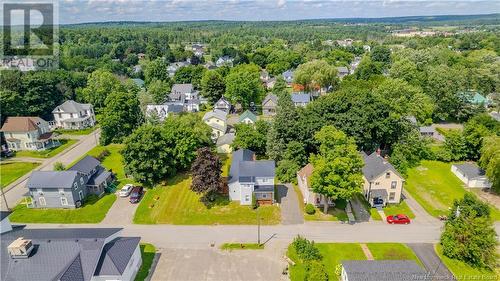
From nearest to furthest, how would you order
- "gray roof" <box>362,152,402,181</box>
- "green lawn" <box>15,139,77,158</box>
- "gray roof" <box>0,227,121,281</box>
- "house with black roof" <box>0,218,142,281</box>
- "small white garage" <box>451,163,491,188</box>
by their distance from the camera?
1. "gray roof" <box>0,227,121,281</box>
2. "house with black roof" <box>0,218,142,281</box>
3. "gray roof" <box>362,152,402,181</box>
4. "small white garage" <box>451,163,491,188</box>
5. "green lawn" <box>15,139,77,158</box>

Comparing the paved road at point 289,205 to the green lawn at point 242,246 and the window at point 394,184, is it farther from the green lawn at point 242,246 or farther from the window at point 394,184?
the window at point 394,184

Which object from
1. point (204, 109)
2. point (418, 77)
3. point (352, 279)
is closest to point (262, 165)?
point (352, 279)

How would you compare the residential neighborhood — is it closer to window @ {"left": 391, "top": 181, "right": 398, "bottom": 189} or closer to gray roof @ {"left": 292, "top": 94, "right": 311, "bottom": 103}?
A: window @ {"left": 391, "top": 181, "right": 398, "bottom": 189}

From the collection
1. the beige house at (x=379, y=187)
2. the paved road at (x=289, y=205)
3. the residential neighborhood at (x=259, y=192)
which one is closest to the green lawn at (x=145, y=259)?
the residential neighborhood at (x=259, y=192)

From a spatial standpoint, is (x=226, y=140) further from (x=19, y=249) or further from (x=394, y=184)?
(x=19, y=249)

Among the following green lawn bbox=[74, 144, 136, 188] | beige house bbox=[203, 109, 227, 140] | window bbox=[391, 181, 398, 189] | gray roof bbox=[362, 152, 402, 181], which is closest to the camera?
gray roof bbox=[362, 152, 402, 181]

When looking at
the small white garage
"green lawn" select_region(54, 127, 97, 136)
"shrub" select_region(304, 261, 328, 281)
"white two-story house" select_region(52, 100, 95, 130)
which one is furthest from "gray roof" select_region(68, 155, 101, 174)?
the small white garage

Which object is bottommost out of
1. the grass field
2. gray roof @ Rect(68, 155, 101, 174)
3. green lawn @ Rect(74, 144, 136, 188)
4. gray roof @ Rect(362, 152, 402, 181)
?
the grass field
